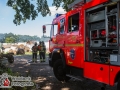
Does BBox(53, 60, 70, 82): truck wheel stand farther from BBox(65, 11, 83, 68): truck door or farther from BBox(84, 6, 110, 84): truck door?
BBox(84, 6, 110, 84): truck door

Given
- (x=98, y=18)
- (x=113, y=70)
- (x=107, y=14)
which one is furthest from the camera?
(x=98, y=18)

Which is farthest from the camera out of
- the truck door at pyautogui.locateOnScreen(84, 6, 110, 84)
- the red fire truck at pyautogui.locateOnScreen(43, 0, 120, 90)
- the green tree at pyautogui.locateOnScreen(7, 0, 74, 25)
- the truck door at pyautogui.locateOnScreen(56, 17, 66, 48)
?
the green tree at pyautogui.locateOnScreen(7, 0, 74, 25)

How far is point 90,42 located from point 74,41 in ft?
3.15

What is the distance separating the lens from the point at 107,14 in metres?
6.05

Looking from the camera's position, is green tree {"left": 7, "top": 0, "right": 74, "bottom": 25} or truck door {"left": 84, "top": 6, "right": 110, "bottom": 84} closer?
truck door {"left": 84, "top": 6, "right": 110, "bottom": 84}

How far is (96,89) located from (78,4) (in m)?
3.01

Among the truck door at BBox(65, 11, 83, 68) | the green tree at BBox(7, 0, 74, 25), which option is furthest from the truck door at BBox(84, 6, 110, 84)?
the green tree at BBox(7, 0, 74, 25)

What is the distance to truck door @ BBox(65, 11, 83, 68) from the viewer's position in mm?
7362

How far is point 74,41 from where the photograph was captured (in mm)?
7719

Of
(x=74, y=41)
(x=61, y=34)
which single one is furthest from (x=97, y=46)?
(x=61, y=34)

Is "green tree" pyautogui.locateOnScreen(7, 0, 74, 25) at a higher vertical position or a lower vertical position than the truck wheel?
higher

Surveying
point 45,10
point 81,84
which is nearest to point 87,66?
point 81,84

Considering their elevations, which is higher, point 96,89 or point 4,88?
point 4,88

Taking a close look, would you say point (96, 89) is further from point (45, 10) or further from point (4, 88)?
point (45, 10)
